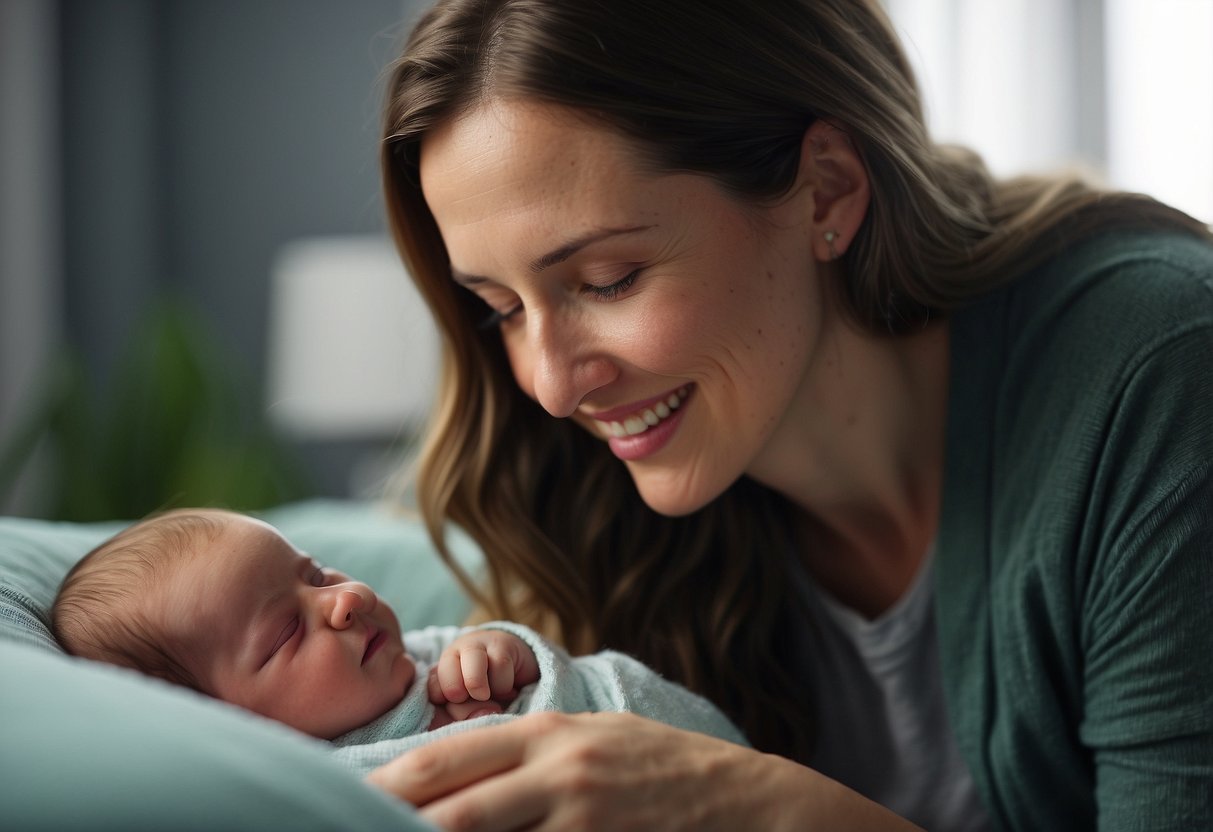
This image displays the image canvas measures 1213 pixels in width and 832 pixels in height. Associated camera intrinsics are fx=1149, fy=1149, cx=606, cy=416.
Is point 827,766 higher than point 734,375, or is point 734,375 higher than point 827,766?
point 734,375

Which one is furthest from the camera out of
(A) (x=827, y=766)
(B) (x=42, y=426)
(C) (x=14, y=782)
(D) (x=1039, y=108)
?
(D) (x=1039, y=108)

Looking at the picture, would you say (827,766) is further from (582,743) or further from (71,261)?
(71,261)

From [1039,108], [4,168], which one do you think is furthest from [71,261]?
[1039,108]

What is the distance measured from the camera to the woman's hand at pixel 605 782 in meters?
0.77

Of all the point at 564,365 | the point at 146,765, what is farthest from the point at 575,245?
the point at 146,765

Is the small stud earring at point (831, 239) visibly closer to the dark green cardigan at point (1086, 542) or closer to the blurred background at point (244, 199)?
the dark green cardigan at point (1086, 542)

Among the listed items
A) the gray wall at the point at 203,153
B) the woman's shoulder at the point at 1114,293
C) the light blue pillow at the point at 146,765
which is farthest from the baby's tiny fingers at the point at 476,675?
the gray wall at the point at 203,153

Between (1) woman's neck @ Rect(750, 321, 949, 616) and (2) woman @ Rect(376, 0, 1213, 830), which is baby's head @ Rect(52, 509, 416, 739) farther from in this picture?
(1) woman's neck @ Rect(750, 321, 949, 616)

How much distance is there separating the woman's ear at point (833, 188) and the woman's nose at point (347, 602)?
1.93 feet

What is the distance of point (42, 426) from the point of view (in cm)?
290

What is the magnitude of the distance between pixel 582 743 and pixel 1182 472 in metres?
0.62

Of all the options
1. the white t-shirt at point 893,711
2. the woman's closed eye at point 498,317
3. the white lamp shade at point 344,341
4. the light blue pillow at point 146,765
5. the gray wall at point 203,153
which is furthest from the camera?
the gray wall at point 203,153

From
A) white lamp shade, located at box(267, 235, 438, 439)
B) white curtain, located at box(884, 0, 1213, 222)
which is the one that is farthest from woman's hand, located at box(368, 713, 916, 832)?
white lamp shade, located at box(267, 235, 438, 439)

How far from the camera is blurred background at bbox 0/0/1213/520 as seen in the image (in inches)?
118
